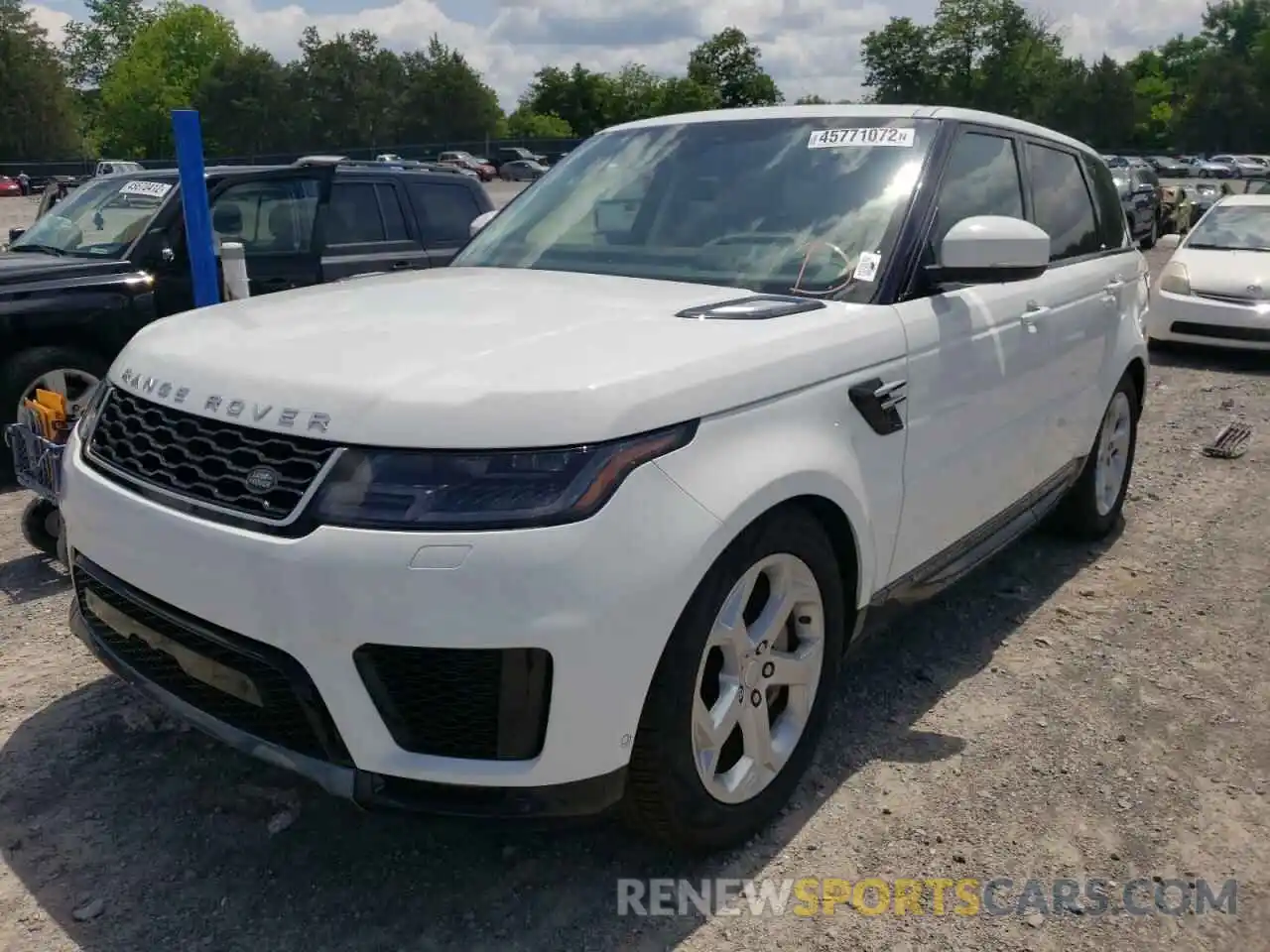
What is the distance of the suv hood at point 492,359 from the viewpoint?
222cm

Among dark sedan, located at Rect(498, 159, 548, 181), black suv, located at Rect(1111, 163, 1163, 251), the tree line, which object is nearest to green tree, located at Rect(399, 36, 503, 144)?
the tree line

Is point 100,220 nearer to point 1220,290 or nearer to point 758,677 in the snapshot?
point 758,677

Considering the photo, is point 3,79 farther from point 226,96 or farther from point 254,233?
point 254,233

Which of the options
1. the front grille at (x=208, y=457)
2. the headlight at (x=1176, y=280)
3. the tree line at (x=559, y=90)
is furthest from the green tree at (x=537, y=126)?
the front grille at (x=208, y=457)

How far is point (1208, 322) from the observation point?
33.3 ft

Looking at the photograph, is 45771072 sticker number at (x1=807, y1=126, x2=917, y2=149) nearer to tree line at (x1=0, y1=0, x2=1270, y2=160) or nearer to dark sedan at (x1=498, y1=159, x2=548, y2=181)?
dark sedan at (x1=498, y1=159, x2=548, y2=181)

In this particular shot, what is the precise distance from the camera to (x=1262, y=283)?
10.0 metres

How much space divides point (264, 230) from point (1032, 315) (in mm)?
5176

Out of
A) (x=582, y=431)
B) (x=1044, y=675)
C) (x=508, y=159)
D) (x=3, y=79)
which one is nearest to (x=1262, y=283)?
(x=1044, y=675)

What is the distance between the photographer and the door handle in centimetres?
383

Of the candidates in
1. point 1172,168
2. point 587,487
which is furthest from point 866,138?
point 1172,168

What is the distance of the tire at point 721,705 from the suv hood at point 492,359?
0.37m

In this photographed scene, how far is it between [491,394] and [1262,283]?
9967mm

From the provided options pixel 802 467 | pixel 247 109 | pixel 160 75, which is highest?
pixel 160 75
